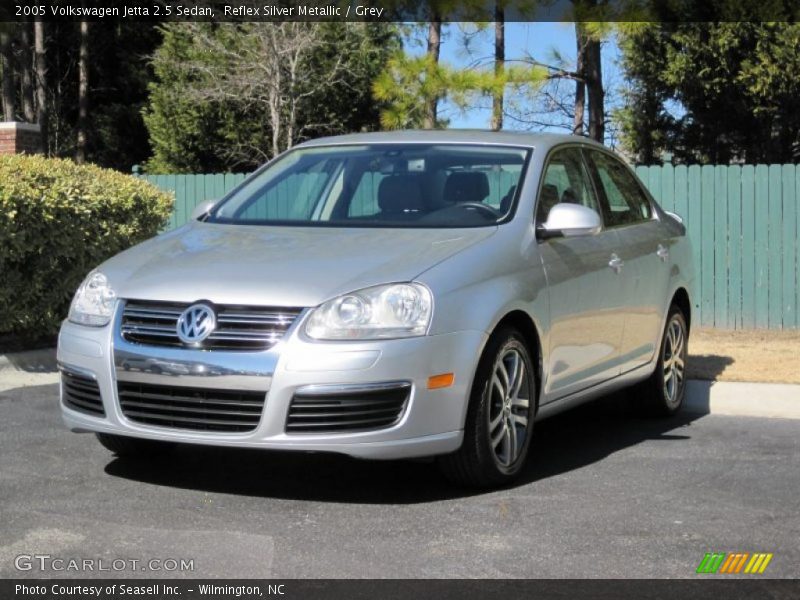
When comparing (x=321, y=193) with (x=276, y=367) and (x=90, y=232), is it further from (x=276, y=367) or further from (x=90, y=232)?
(x=90, y=232)

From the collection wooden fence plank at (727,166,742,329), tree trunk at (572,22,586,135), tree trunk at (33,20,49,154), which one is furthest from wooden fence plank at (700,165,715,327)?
tree trunk at (33,20,49,154)

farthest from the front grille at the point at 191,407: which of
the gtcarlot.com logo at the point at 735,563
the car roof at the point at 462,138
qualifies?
the car roof at the point at 462,138

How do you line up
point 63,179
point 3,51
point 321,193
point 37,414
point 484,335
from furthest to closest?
point 3,51 < point 63,179 < point 37,414 < point 321,193 < point 484,335

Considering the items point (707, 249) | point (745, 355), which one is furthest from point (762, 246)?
point (745, 355)

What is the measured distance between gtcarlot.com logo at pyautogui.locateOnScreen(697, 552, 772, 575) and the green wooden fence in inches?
362

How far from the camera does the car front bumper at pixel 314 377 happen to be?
5148mm

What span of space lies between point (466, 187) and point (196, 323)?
6.08 feet

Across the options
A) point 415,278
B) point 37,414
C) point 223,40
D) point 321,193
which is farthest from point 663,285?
point 223,40

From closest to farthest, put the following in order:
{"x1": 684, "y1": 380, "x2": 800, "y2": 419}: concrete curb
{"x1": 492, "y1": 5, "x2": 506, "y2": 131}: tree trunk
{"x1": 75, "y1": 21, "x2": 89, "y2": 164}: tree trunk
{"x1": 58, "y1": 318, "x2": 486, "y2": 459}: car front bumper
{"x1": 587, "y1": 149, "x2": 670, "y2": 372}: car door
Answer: {"x1": 58, "y1": 318, "x2": 486, "y2": 459}: car front bumper, {"x1": 587, "y1": 149, "x2": 670, "y2": 372}: car door, {"x1": 684, "y1": 380, "x2": 800, "y2": 419}: concrete curb, {"x1": 492, "y1": 5, "x2": 506, "y2": 131}: tree trunk, {"x1": 75, "y1": 21, "x2": 89, "y2": 164}: tree trunk

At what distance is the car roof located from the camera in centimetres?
683

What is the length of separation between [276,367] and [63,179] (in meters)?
5.38

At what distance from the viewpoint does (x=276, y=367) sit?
5148mm

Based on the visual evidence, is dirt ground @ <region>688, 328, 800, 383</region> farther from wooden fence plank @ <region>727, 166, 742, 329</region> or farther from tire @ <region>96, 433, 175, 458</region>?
tire @ <region>96, 433, 175, 458</region>

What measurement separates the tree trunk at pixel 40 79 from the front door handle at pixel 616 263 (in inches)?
1088
